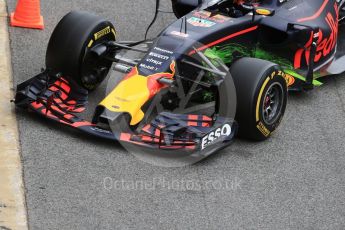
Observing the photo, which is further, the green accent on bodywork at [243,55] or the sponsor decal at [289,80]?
the sponsor decal at [289,80]

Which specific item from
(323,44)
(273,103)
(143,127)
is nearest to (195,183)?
(143,127)

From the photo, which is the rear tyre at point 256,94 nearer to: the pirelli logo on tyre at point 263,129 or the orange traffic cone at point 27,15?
the pirelli logo on tyre at point 263,129

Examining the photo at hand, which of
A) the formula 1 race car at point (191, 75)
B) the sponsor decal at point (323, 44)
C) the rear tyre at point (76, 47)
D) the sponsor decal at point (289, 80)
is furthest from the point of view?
the sponsor decal at point (323, 44)

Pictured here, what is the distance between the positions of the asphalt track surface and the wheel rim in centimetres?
22

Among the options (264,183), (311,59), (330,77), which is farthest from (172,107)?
(330,77)

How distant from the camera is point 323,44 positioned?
8.74 meters

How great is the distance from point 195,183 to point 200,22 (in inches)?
68.5

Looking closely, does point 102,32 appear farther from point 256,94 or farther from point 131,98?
point 256,94

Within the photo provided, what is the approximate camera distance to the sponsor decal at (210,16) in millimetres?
7988

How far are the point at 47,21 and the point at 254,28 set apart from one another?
8.69ft

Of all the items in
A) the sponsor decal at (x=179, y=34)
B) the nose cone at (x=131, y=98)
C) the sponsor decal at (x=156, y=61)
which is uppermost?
the sponsor decal at (x=179, y=34)

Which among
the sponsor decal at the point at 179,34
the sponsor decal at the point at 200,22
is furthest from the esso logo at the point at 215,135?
the sponsor decal at the point at 200,22

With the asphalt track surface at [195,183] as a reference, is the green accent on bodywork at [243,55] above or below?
above

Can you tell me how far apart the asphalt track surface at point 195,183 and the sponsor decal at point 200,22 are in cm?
115
